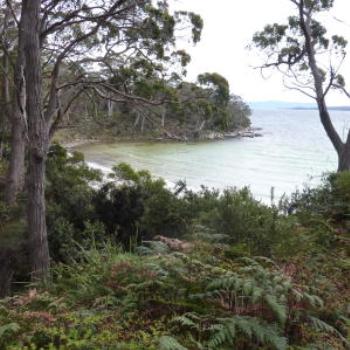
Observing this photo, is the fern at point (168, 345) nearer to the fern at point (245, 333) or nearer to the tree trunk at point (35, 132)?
the fern at point (245, 333)

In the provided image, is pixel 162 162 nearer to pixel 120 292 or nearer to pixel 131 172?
pixel 131 172

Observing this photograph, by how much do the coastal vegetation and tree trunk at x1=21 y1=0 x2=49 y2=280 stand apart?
0.02m

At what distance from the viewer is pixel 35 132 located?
23.7 ft

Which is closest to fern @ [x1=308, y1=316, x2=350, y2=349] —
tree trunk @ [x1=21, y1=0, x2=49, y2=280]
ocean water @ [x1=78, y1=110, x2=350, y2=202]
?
tree trunk @ [x1=21, y1=0, x2=49, y2=280]

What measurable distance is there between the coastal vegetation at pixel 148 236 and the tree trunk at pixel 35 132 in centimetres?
2

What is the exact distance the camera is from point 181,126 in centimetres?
1377

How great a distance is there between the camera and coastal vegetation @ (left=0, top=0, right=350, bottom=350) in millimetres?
2455

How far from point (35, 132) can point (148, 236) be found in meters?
3.18

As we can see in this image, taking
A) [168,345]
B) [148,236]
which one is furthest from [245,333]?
[148,236]

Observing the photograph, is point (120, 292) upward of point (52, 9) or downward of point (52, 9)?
downward

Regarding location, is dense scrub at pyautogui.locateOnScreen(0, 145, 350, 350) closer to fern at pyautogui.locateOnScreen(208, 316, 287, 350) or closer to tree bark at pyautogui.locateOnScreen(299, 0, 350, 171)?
fern at pyautogui.locateOnScreen(208, 316, 287, 350)

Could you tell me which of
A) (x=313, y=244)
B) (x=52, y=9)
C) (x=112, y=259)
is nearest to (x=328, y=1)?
(x=52, y=9)

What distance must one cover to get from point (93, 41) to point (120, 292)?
34.1 ft

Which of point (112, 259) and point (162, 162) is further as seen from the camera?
point (162, 162)
